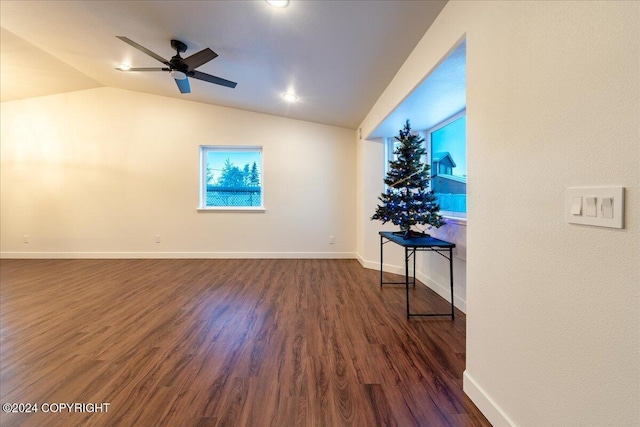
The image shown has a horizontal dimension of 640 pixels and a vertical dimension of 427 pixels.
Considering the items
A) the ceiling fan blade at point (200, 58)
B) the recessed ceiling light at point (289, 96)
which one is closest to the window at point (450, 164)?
the recessed ceiling light at point (289, 96)

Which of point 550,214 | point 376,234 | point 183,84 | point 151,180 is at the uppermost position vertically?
point 183,84

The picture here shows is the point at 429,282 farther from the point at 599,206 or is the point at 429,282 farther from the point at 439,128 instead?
the point at 599,206

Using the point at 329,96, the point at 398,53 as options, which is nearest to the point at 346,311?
the point at 398,53

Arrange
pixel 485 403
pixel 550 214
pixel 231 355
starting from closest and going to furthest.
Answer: pixel 550 214 → pixel 485 403 → pixel 231 355

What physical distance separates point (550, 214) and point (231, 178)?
477 centimetres

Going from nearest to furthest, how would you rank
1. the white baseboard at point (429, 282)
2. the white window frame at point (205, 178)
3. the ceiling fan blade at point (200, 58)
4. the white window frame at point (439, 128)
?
the ceiling fan blade at point (200, 58), the white baseboard at point (429, 282), the white window frame at point (439, 128), the white window frame at point (205, 178)

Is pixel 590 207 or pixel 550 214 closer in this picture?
pixel 590 207

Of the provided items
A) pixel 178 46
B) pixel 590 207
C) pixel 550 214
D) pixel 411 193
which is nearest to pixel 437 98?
pixel 411 193

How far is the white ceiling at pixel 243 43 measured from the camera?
6.43 feet

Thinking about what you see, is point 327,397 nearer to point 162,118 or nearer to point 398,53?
point 398,53

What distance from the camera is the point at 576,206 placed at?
0.82 metres

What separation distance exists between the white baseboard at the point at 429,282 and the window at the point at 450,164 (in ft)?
2.75

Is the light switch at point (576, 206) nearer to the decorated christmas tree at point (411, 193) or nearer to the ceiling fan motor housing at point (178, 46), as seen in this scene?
the decorated christmas tree at point (411, 193)

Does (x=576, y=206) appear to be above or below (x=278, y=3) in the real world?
below
